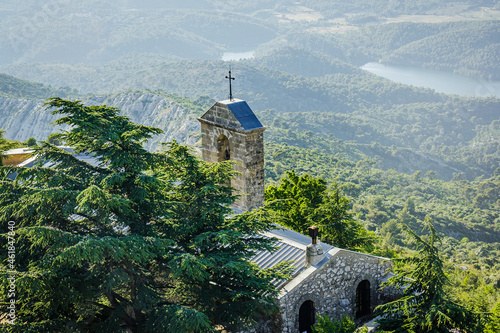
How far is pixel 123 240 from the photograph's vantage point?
8031mm

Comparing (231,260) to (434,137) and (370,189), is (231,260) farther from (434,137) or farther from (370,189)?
(434,137)

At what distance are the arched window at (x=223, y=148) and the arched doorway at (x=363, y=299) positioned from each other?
15.6 feet

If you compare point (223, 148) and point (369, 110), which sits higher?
point (223, 148)

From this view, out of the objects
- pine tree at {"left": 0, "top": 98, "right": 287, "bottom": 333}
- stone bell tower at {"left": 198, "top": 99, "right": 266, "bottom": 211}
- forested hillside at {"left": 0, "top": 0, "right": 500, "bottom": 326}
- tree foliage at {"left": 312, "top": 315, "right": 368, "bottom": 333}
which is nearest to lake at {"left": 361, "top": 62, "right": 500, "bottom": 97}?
forested hillside at {"left": 0, "top": 0, "right": 500, "bottom": 326}

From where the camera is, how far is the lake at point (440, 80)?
166m

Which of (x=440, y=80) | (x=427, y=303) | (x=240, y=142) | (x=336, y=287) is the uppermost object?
(x=240, y=142)

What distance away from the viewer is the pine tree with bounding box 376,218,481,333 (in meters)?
→ 9.30

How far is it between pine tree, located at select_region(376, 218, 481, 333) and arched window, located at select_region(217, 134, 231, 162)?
5.48 metres

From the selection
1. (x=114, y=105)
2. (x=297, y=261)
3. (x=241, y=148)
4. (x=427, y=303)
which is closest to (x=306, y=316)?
(x=297, y=261)

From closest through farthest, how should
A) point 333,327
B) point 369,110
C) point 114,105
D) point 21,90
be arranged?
point 333,327
point 114,105
point 21,90
point 369,110

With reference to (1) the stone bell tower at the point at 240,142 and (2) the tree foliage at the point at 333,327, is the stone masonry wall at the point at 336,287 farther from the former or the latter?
(1) the stone bell tower at the point at 240,142

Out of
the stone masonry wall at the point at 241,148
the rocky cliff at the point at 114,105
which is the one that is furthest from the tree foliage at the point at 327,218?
the rocky cliff at the point at 114,105

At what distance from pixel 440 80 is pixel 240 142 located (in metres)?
184

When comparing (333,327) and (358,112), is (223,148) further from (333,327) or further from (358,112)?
(358,112)
